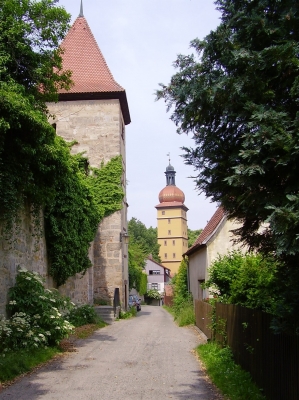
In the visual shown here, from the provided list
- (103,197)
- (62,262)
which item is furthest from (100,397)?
(103,197)

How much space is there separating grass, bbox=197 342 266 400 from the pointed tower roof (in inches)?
670

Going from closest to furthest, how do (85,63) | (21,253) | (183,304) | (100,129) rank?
(21,253) → (183,304) → (100,129) → (85,63)

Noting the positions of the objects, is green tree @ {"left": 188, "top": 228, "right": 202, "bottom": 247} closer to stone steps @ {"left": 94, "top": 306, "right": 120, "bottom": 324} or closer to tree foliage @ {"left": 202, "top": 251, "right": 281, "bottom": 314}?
stone steps @ {"left": 94, "top": 306, "right": 120, "bottom": 324}

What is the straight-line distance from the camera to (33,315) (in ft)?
34.7

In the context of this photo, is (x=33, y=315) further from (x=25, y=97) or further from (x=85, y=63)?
(x=85, y=63)

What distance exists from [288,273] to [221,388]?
319cm

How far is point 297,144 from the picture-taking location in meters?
4.38

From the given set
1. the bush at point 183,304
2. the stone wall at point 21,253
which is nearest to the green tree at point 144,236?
the bush at point 183,304

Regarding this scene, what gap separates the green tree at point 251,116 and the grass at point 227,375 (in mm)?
2161

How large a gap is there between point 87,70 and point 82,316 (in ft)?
47.0

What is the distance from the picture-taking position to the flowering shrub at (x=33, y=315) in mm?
9820

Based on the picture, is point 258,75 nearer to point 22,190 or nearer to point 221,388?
point 221,388

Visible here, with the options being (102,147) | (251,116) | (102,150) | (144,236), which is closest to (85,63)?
(102,147)

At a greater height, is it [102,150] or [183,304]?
[102,150]
